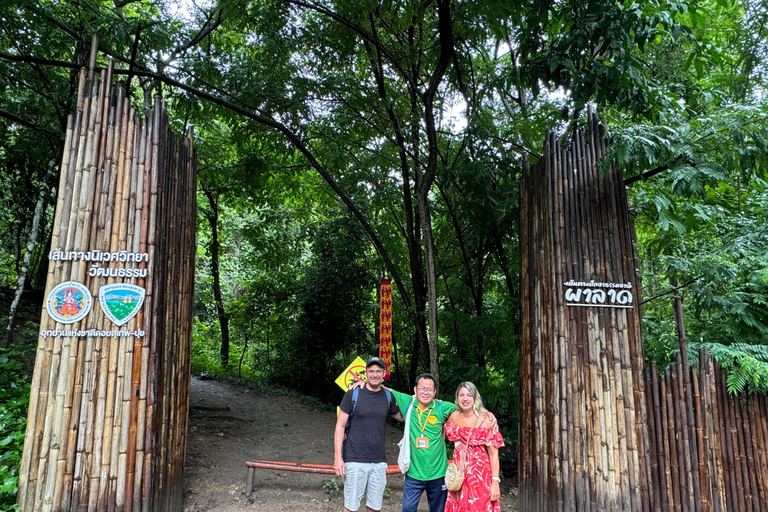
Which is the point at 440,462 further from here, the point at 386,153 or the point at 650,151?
the point at 386,153

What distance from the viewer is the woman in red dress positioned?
10.5 ft

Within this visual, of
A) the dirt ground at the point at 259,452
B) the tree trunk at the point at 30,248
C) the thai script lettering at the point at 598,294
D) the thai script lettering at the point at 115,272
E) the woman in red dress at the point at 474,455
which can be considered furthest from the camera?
the tree trunk at the point at 30,248

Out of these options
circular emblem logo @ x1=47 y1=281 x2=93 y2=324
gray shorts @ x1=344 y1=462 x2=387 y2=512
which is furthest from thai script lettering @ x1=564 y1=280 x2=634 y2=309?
circular emblem logo @ x1=47 y1=281 x2=93 y2=324

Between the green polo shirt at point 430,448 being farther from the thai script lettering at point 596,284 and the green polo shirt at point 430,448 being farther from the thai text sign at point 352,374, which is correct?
the thai script lettering at point 596,284

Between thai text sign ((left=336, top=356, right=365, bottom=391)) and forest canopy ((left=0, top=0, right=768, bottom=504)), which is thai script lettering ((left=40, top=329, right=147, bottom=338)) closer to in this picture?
thai text sign ((left=336, top=356, right=365, bottom=391))

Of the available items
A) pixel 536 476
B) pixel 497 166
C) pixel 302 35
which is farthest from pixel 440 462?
pixel 302 35

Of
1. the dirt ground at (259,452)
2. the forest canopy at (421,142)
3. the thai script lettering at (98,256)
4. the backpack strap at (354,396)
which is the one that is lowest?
the dirt ground at (259,452)

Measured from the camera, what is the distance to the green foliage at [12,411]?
3629mm

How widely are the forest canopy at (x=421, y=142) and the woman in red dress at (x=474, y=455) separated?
6.95 feet

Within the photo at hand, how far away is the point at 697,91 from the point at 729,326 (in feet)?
9.75

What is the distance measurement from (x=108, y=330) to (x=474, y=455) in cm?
286

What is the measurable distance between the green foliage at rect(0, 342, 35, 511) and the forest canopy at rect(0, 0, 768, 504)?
8 cm

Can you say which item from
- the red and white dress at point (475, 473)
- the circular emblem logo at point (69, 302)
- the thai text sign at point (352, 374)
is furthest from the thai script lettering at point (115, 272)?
the red and white dress at point (475, 473)

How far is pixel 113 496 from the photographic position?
11.7ft
